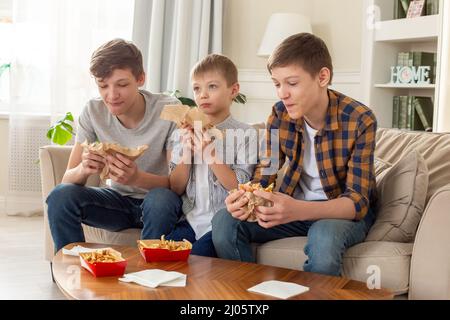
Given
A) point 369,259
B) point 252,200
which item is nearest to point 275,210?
point 252,200

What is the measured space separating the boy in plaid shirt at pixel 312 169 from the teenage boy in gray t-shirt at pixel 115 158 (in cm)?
42

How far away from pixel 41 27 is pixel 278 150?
2921 mm

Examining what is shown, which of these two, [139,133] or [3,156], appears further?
[3,156]

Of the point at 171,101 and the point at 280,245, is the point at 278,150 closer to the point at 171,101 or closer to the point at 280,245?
the point at 280,245

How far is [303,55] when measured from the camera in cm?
231

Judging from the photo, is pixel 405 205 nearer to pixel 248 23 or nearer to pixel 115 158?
pixel 115 158

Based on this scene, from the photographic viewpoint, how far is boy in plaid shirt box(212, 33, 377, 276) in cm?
219

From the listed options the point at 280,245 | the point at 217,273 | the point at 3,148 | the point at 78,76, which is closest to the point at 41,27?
the point at 78,76

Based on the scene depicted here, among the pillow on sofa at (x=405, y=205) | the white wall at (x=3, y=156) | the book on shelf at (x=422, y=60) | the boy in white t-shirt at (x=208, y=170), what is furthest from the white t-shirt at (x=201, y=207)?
the white wall at (x=3, y=156)

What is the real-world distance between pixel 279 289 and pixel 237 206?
52cm

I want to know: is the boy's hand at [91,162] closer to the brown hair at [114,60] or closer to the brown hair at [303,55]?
the brown hair at [114,60]

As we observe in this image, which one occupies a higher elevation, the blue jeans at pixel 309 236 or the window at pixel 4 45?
the window at pixel 4 45

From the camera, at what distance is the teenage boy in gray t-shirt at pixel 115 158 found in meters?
2.56

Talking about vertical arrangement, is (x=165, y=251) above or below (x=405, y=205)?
below
